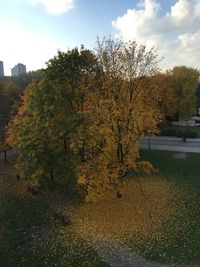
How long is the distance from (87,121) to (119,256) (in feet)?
28.8

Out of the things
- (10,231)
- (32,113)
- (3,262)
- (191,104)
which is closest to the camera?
(3,262)

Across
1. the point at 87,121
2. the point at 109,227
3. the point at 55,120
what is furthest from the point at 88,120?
the point at 109,227

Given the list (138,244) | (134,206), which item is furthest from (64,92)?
(138,244)

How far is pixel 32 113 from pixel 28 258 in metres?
10.8

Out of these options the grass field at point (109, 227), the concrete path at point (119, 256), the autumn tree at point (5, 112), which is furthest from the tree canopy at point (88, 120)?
the autumn tree at point (5, 112)

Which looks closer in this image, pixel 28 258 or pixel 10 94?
pixel 28 258

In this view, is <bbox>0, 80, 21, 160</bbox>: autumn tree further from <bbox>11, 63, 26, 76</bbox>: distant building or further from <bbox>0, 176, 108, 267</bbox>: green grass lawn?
<bbox>11, 63, 26, 76</bbox>: distant building

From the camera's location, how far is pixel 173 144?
44844 millimetres

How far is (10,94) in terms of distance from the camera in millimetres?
49125

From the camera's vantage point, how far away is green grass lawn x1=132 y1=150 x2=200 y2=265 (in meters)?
17.7

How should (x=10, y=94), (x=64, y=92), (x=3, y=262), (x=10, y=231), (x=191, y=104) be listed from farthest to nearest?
(x=191, y=104) → (x=10, y=94) → (x=64, y=92) → (x=10, y=231) → (x=3, y=262)

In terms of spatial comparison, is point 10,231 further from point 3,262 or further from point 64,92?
point 64,92

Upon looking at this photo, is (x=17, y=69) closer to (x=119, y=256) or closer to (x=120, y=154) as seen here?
(x=120, y=154)

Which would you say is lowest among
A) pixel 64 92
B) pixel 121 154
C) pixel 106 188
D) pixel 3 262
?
pixel 3 262
